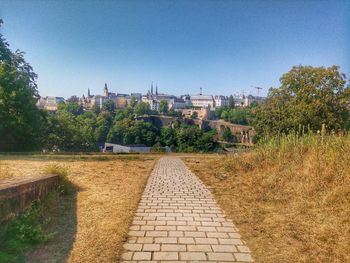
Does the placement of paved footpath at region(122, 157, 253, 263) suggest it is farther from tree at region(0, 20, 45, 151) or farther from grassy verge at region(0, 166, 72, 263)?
tree at region(0, 20, 45, 151)

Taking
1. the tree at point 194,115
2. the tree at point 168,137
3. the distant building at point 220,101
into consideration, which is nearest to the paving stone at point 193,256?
the tree at point 168,137

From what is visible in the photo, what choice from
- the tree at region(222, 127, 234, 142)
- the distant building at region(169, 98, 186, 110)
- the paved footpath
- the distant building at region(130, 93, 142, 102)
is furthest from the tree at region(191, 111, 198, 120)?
the paved footpath

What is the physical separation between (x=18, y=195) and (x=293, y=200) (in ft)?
15.0

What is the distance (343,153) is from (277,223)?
2601 millimetres

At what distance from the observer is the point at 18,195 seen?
3.79 metres

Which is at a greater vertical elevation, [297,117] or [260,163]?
[297,117]

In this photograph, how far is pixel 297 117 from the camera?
20.3 meters

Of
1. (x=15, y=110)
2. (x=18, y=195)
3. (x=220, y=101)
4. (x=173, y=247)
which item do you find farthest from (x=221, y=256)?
(x=220, y=101)

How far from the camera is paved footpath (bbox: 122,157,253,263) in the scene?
3182 mm

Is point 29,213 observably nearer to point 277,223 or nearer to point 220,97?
point 277,223

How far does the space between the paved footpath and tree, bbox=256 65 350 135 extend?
651 inches

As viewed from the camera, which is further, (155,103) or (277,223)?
(155,103)

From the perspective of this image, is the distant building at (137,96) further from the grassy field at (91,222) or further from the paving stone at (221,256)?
the paving stone at (221,256)

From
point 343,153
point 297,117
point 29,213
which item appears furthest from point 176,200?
point 297,117
